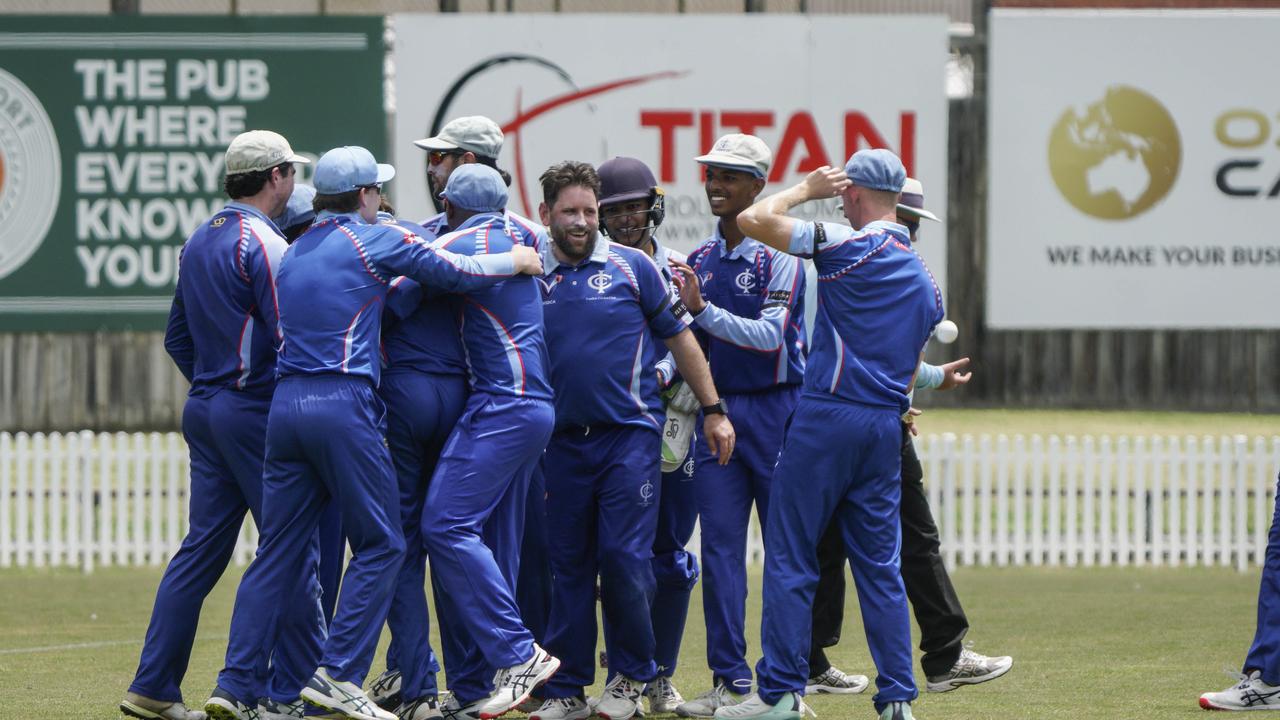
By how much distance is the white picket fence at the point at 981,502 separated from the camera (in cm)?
1479

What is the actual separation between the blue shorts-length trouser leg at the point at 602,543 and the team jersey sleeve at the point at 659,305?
0.43 m

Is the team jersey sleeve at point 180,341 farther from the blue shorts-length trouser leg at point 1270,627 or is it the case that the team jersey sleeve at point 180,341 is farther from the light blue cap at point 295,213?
the blue shorts-length trouser leg at point 1270,627

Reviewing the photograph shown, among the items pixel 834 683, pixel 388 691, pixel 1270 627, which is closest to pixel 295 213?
pixel 388 691

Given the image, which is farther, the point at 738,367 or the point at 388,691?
the point at 388,691

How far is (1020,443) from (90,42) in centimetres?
939

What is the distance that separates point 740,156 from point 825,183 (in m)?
0.89

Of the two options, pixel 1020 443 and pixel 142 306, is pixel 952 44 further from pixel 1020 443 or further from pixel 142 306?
pixel 142 306

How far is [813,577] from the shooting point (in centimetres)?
689

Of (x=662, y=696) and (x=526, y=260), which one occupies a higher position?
(x=526, y=260)

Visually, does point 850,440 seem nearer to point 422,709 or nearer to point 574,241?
point 574,241

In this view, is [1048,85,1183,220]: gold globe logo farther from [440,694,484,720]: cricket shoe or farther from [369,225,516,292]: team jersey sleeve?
[440,694,484,720]: cricket shoe

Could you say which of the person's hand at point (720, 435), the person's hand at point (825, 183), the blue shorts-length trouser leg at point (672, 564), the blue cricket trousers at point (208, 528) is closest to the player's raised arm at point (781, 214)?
the person's hand at point (825, 183)

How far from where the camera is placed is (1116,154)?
1728 cm

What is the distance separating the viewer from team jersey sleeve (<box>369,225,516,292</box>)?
6782 mm
